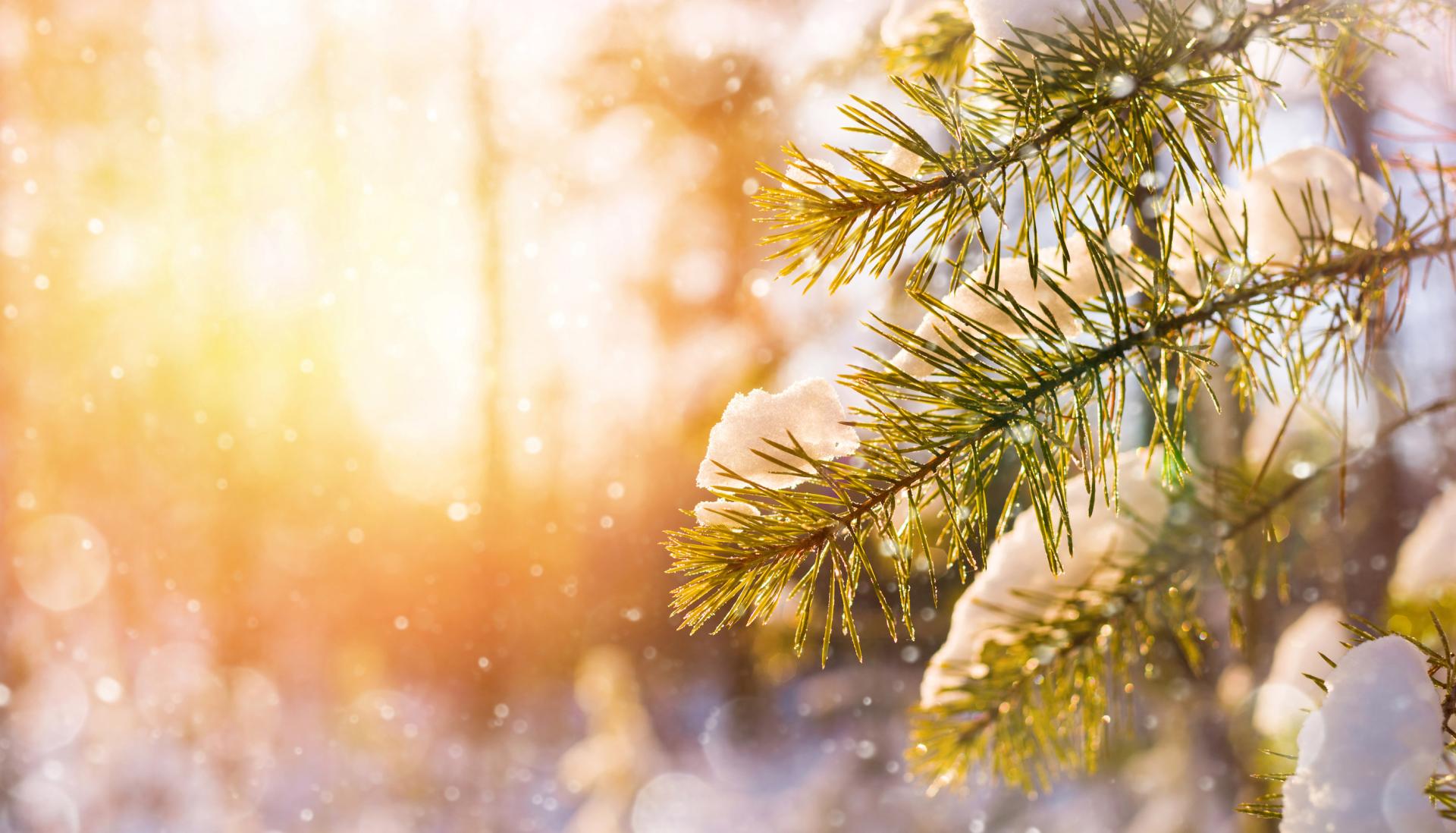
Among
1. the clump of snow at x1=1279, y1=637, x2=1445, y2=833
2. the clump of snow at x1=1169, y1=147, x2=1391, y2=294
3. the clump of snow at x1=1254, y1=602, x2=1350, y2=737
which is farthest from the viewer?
the clump of snow at x1=1254, y1=602, x2=1350, y2=737

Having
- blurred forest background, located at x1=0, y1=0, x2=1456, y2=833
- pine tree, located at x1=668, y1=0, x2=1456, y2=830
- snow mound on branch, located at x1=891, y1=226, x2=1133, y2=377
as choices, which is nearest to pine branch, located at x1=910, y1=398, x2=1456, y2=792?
pine tree, located at x1=668, y1=0, x2=1456, y2=830

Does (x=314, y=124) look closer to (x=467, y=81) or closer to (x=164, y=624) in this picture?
(x=467, y=81)

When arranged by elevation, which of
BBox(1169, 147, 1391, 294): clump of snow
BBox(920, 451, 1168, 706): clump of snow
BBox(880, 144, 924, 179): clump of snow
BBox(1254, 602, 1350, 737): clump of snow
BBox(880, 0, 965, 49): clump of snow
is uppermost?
BBox(880, 0, 965, 49): clump of snow

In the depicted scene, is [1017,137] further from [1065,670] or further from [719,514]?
[1065,670]

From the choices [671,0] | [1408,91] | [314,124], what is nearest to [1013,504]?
[671,0]

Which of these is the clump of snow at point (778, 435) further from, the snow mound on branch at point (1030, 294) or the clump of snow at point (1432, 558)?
the clump of snow at point (1432, 558)

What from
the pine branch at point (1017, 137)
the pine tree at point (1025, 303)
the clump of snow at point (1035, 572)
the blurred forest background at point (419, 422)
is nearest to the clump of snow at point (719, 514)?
the pine tree at point (1025, 303)

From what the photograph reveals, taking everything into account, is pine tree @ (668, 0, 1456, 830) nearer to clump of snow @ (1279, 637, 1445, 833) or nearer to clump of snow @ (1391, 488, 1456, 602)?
clump of snow @ (1279, 637, 1445, 833)
